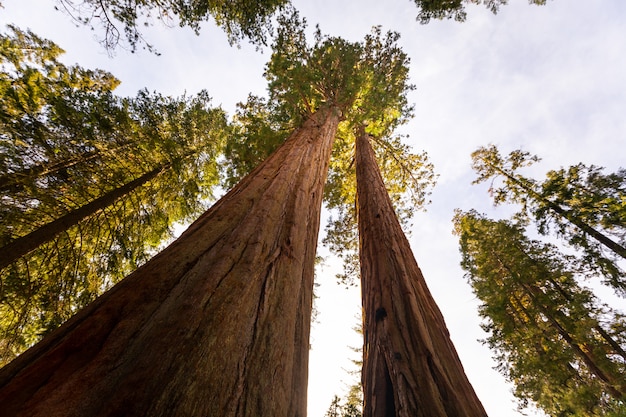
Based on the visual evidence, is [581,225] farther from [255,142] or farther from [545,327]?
[255,142]

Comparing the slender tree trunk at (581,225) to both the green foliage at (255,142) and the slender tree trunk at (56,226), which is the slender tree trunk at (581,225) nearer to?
the green foliage at (255,142)

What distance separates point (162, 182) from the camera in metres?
8.55

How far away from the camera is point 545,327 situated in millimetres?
10141

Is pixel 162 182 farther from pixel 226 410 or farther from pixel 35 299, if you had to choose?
pixel 226 410

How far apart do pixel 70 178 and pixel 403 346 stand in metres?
7.65

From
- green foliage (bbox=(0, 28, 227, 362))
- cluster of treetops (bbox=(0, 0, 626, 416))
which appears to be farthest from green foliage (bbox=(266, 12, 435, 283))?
green foliage (bbox=(0, 28, 227, 362))

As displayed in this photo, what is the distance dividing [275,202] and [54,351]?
136cm

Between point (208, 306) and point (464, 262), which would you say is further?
point (464, 262)

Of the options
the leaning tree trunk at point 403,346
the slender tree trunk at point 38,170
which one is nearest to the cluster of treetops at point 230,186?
the slender tree trunk at point 38,170

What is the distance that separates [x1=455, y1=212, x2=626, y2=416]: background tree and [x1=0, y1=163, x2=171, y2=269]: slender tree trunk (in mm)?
13882

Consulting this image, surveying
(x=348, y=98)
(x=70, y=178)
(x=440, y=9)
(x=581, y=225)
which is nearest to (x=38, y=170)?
(x=70, y=178)

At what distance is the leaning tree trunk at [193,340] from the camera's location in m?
0.69

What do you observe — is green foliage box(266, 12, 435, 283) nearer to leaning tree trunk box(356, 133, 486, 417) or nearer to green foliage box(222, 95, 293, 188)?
green foliage box(222, 95, 293, 188)

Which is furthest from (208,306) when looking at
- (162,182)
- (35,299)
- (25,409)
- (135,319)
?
(162,182)
